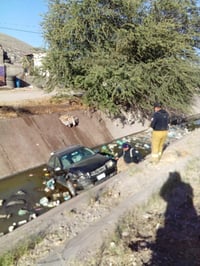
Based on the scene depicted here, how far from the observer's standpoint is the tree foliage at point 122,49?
725 inches

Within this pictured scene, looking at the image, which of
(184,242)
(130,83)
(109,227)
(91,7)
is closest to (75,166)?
(109,227)

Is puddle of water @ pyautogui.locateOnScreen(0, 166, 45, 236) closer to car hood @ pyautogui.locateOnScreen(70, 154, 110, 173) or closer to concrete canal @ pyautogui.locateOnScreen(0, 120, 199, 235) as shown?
concrete canal @ pyautogui.locateOnScreen(0, 120, 199, 235)

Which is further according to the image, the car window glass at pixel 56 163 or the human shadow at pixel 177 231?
the car window glass at pixel 56 163

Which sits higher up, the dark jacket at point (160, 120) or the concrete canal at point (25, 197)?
the dark jacket at point (160, 120)

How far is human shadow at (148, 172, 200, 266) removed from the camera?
16.0 ft

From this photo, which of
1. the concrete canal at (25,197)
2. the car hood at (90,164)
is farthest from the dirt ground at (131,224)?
the concrete canal at (25,197)

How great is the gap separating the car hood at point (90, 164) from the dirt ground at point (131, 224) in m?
2.25

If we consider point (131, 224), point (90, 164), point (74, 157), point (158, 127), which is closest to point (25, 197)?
point (74, 157)

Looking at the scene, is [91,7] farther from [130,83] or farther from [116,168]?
[116,168]

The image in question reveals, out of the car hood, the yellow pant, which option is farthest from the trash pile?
the yellow pant

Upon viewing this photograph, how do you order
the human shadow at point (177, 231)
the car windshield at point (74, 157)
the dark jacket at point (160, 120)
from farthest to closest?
the car windshield at point (74, 157)
the dark jacket at point (160, 120)
the human shadow at point (177, 231)

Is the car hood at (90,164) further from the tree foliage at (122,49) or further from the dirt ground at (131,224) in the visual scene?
the tree foliage at (122,49)

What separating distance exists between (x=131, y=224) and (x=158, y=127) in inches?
154

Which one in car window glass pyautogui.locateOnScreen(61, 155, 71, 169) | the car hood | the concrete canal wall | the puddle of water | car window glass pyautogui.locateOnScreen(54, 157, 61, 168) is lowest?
the puddle of water
